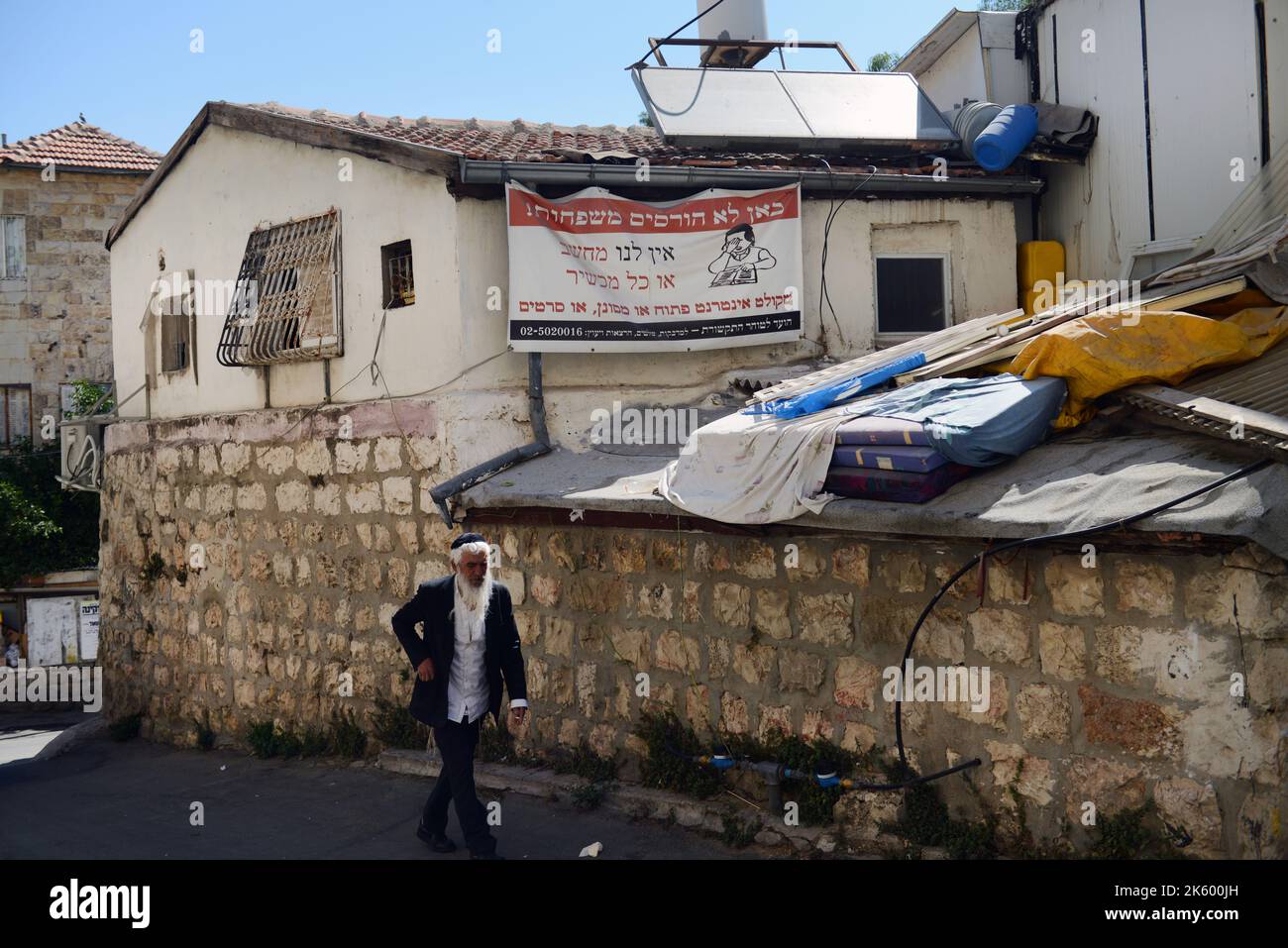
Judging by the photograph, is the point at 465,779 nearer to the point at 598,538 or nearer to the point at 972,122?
the point at 598,538

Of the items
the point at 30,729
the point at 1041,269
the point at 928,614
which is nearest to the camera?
the point at 928,614

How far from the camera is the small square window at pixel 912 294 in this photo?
34.3 ft

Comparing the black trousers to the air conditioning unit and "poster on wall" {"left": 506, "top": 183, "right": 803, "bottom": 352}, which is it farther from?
the air conditioning unit

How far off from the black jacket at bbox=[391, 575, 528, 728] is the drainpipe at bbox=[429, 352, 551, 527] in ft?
6.46

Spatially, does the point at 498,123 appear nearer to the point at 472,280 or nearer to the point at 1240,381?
the point at 472,280

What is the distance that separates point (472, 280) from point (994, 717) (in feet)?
17.4

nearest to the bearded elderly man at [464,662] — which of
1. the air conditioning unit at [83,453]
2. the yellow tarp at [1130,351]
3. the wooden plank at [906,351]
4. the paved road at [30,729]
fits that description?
the wooden plank at [906,351]

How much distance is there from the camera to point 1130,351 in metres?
6.07

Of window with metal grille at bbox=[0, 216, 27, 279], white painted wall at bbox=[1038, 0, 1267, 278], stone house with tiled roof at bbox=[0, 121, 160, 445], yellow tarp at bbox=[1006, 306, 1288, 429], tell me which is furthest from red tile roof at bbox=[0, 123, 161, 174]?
yellow tarp at bbox=[1006, 306, 1288, 429]

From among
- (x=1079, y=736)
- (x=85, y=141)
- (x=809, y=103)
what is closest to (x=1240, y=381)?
(x=1079, y=736)

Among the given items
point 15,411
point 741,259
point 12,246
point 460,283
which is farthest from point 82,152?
point 741,259

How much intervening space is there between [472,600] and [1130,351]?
12.2 ft

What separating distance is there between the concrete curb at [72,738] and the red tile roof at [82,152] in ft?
43.4

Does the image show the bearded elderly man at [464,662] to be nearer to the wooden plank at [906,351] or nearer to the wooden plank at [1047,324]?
the wooden plank at [906,351]
